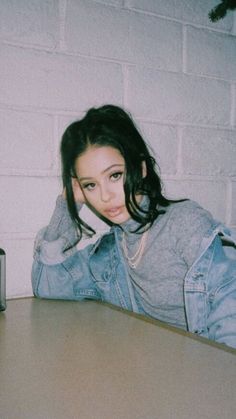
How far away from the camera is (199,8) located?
1279 millimetres

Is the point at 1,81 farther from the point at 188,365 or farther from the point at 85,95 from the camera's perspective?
the point at 188,365

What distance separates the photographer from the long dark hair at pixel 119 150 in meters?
0.99

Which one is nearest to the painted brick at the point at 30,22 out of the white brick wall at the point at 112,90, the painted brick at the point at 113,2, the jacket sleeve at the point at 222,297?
the white brick wall at the point at 112,90

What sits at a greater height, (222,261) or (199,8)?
(199,8)

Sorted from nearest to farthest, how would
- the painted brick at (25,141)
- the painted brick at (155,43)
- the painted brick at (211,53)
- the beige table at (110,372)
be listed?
the beige table at (110,372), the painted brick at (25,141), the painted brick at (155,43), the painted brick at (211,53)

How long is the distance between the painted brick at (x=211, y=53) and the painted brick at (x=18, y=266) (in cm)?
76

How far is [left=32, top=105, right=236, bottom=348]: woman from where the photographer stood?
96 centimetres

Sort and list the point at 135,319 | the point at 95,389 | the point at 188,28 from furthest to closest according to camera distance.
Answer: the point at 188,28
the point at 135,319
the point at 95,389

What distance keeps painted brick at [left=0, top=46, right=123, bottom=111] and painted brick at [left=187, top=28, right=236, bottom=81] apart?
0.28 m

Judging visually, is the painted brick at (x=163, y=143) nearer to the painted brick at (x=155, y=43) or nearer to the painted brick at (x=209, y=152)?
the painted brick at (x=209, y=152)

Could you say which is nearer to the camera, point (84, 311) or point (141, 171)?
point (84, 311)

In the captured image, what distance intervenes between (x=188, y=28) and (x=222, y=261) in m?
0.80

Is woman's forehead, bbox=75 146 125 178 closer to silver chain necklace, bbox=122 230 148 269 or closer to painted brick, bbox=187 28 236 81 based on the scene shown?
silver chain necklace, bbox=122 230 148 269

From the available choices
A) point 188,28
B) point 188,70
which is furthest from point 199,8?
point 188,70
